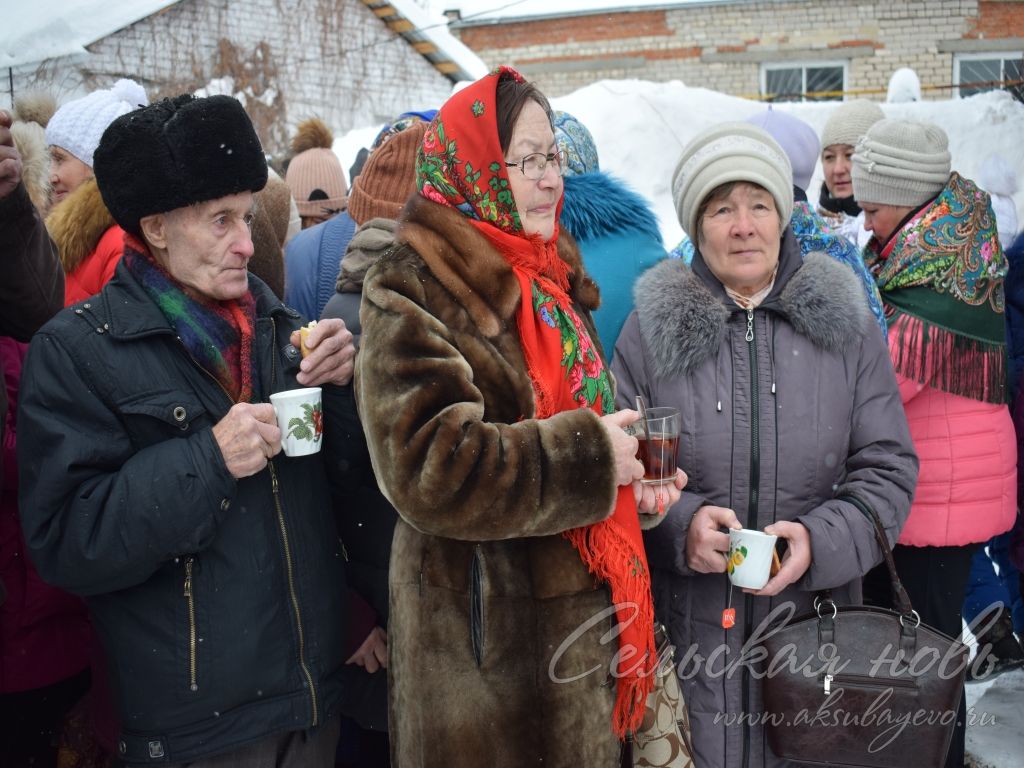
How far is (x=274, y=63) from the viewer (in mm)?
14445

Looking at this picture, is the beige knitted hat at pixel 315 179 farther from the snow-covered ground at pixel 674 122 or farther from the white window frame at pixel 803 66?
the white window frame at pixel 803 66

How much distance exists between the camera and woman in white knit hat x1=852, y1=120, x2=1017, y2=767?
3166 mm

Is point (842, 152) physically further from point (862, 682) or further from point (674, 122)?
point (674, 122)

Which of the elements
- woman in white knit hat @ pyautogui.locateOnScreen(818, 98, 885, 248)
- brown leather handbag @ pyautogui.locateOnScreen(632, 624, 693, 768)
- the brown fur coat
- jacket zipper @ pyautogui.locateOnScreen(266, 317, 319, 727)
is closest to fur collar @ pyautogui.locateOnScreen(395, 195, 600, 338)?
the brown fur coat

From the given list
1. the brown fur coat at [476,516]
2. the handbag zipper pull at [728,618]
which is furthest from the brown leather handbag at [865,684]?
the brown fur coat at [476,516]

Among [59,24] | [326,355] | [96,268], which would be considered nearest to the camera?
[326,355]

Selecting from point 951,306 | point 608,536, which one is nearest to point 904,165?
point 951,306

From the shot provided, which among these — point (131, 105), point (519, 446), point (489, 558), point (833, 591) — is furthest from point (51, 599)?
point (131, 105)

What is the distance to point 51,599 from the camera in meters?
2.43

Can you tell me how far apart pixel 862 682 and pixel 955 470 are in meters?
1.23

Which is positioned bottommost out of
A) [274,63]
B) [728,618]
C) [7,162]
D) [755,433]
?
[728,618]

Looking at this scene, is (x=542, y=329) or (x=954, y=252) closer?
(x=542, y=329)

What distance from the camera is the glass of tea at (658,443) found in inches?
83.9

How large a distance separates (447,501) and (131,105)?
323 cm
